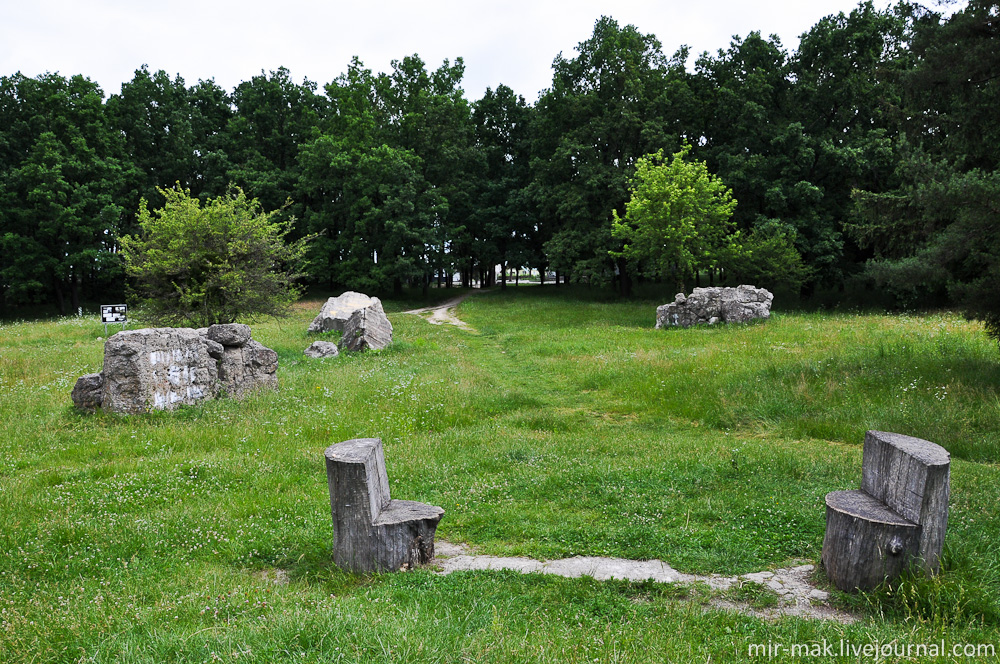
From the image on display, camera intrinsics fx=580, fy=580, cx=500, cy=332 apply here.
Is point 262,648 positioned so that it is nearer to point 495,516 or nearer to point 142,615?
point 142,615

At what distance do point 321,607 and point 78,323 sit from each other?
33.3 meters

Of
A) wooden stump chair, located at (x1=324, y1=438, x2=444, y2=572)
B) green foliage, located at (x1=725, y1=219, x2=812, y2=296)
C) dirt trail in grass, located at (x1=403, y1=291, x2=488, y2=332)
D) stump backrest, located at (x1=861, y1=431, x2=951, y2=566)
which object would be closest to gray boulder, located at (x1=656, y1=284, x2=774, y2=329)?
green foliage, located at (x1=725, y1=219, x2=812, y2=296)

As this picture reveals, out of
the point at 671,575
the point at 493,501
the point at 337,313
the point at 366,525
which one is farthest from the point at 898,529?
the point at 337,313

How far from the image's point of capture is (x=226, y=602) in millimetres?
4473

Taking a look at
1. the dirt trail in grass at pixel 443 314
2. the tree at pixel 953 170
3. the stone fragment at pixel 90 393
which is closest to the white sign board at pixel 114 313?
the stone fragment at pixel 90 393

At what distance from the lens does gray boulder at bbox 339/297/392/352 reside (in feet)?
70.3

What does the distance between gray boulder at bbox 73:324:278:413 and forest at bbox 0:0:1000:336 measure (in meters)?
8.49

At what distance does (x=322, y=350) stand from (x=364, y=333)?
1.71 metres

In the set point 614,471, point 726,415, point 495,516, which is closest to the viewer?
point 495,516

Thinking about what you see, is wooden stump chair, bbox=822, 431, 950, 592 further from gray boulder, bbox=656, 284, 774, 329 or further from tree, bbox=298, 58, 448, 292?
tree, bbox=298, 58, 448, 292

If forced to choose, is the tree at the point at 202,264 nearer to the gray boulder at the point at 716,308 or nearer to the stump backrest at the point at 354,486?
the stump backrest at the point at 354,486

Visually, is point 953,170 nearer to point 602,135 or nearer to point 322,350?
point 322,350

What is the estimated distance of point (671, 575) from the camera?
17.4ft

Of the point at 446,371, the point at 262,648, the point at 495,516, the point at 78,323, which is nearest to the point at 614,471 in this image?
the point at 495,516
